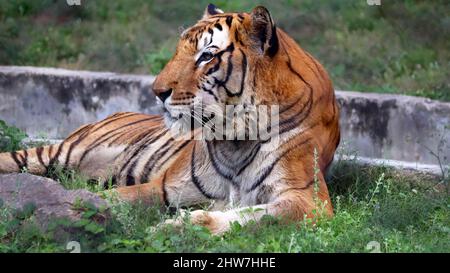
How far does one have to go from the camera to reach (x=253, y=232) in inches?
201

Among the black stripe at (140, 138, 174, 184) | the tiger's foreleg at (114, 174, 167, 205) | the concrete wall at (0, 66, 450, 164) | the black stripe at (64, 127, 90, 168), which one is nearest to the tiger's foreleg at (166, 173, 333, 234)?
the tiger's foreleg at (114, 174, 167, 205)

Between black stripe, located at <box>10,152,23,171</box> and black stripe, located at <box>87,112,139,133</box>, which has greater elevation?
black stripe, located at <box>87,112,139,133</box>

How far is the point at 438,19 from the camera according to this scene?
971 cm

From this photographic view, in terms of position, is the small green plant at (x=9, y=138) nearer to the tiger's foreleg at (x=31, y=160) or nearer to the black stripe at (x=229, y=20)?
the tiger's foreleg at (x=31, y=160)

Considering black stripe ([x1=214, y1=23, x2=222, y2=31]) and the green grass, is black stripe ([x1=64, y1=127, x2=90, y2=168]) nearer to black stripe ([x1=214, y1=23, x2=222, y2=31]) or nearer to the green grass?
the green grass

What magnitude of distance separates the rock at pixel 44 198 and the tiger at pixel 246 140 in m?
0.44

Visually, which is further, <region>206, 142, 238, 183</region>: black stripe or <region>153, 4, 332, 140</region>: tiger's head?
<region>206, 142, 238, 183</region>: black stripe

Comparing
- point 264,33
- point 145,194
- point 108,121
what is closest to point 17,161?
point 108,121

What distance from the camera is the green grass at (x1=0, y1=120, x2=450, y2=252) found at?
4.86m

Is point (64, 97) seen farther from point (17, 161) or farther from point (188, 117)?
point (188, 117)

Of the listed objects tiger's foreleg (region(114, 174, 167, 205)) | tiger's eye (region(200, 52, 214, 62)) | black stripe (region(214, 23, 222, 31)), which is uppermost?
black stripe (region(214, 23, 222, 31))

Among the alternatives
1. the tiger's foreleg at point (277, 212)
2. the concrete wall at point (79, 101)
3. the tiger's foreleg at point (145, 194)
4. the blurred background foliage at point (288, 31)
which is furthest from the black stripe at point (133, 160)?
the blurred background foliage at point (288, 31)

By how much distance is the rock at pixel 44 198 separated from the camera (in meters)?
4.99
